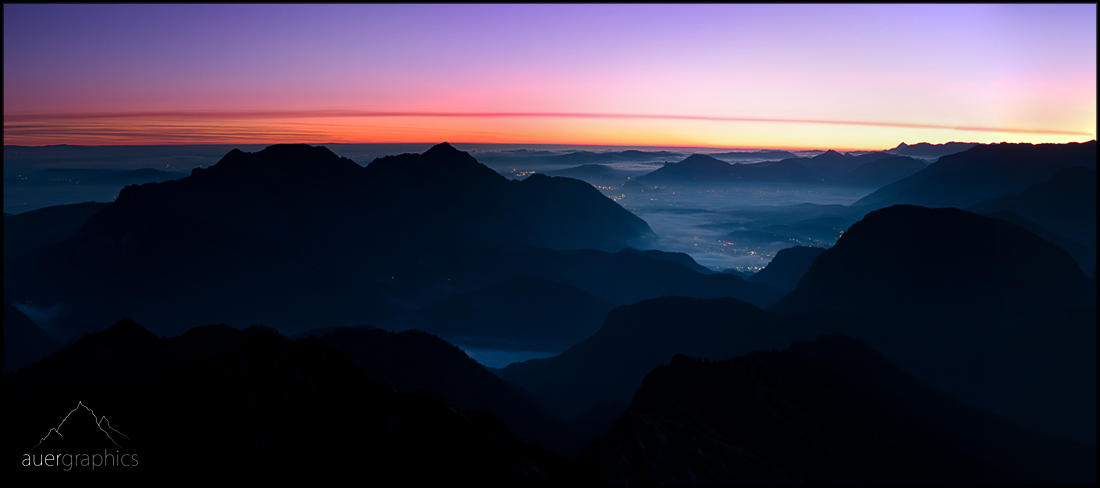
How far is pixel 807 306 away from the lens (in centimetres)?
14625

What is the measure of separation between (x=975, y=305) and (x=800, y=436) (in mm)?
86614

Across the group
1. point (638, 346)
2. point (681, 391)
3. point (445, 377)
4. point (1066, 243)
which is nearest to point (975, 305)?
point (1066, 243)

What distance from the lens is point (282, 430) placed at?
40312mm

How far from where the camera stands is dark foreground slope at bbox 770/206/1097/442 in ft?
319

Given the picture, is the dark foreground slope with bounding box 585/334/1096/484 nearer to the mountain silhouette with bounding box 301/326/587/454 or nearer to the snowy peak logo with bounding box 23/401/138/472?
the mountain silhouette with bounding box 301/326/587/454

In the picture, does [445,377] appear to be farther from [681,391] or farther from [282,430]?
[282,430]

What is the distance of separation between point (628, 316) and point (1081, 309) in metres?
88.9

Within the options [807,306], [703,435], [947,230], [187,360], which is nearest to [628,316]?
[807,306]

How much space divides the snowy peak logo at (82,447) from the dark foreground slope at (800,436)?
3385 centimetres

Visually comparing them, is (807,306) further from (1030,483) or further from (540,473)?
(540,473)

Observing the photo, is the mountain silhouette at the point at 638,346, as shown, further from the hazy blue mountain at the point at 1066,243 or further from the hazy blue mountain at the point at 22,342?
the hazy blue mountain at the point at 22,342

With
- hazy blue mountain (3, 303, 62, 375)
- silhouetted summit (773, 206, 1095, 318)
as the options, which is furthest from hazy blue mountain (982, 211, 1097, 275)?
hazy blue mountain (3, 303, 62, 375)

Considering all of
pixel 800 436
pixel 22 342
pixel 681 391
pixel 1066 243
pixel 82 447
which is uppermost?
pixel 1066 243

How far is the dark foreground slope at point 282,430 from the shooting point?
38.8 m
